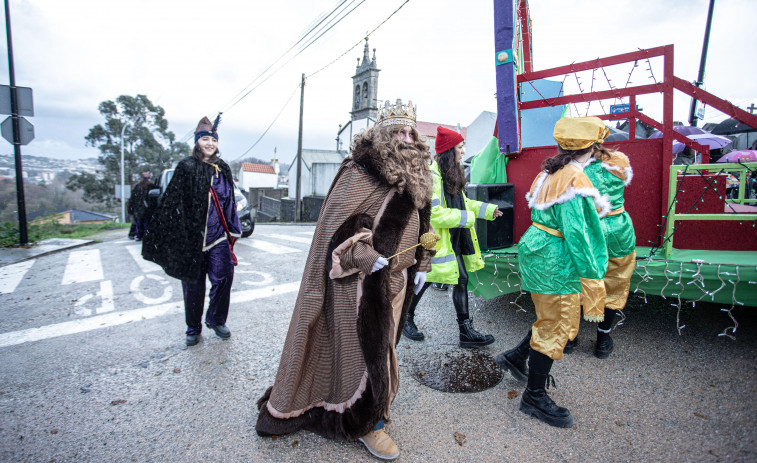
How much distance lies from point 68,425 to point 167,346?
1.19m

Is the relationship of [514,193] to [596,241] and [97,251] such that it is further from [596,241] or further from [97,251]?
[97,251]

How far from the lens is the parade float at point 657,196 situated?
3.14 m

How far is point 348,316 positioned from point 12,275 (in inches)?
288

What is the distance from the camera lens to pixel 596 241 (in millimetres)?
2357

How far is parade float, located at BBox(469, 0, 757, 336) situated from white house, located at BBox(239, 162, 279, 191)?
58146 mm

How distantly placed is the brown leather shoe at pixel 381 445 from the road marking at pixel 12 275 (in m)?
5.93

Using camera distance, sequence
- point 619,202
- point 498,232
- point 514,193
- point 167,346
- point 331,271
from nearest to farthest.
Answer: point 331,271
point 619,202
point 167,346
point 498,232
point 514,193

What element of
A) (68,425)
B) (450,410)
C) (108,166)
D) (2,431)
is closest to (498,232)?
(450,410)

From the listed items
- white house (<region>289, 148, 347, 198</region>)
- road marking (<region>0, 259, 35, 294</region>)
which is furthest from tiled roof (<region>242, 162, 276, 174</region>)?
road marking (<region>0, 259, 35, 294</region>)

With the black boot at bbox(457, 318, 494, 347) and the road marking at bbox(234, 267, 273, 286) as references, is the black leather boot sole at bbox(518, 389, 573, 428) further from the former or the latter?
the road marking at bbox(234, 267, 273, 286)

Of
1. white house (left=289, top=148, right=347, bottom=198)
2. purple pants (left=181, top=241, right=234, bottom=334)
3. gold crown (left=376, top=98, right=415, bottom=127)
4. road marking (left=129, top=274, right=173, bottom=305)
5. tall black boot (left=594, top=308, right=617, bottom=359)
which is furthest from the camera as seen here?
white house (left=289, top=148, right=347, bottom=198)

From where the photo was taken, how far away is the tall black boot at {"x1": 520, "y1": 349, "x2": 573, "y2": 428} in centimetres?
231

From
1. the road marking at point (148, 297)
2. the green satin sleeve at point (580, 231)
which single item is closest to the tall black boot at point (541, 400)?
the green satin sleeve at point (580, 231)

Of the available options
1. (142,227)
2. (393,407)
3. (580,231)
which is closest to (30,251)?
(142,227)
